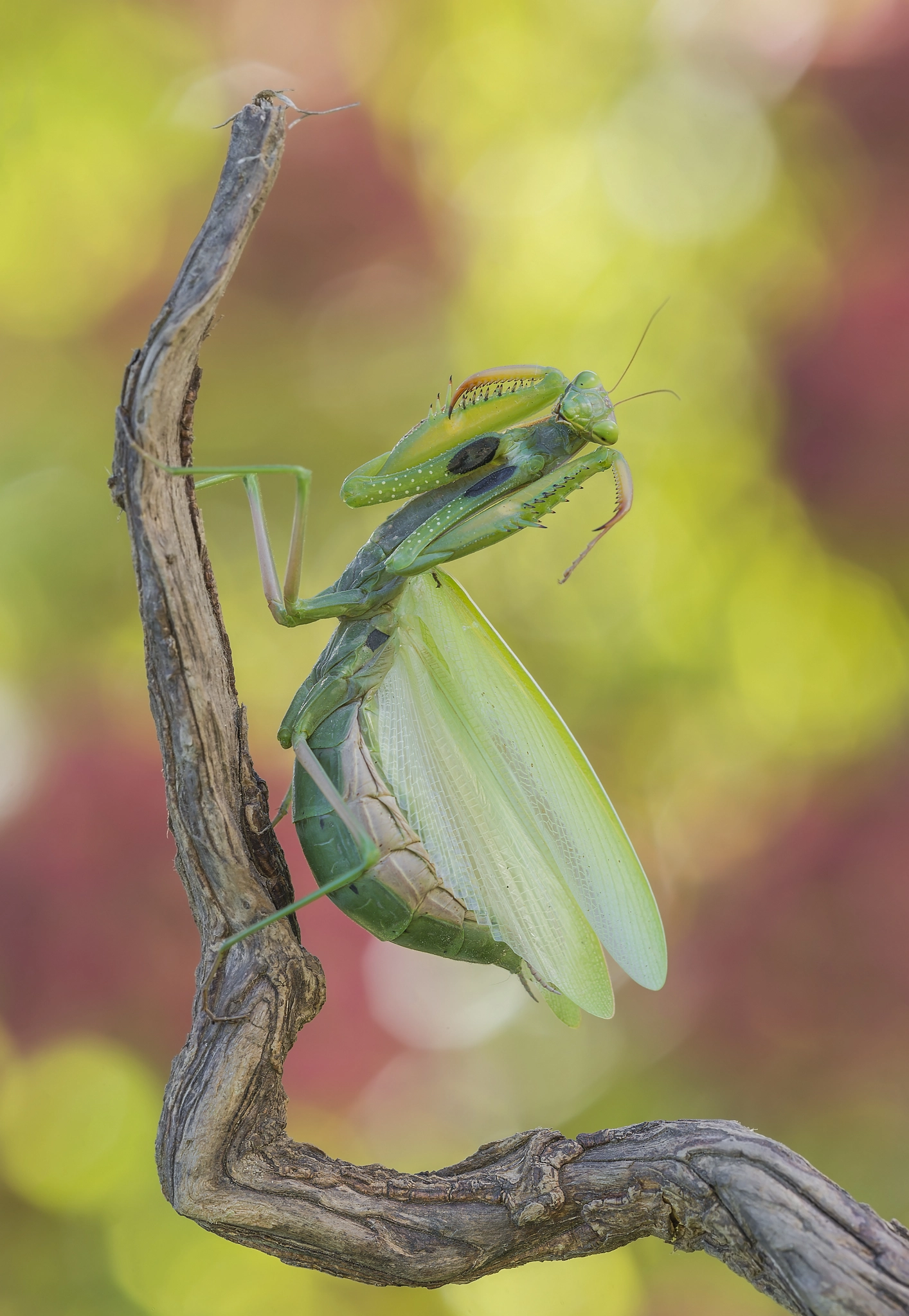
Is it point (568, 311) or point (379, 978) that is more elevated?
point (568, 311)

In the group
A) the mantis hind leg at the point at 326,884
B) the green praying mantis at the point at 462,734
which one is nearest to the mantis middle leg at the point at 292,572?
the green praying mantis at the point at 462,734

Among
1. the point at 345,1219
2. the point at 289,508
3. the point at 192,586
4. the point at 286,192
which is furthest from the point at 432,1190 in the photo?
the point at 286,192

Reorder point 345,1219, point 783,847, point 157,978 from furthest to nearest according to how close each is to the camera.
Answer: point 783,847, point 157,978, point 345,1219

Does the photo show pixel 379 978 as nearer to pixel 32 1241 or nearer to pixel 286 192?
pixel 32 1241

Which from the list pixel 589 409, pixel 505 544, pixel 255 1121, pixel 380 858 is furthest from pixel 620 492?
pixel 505 544

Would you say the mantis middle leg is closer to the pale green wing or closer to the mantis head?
the pale green wing

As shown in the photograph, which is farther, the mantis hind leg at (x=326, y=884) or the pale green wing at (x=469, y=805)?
the pale green wing at (x=469, y=805)

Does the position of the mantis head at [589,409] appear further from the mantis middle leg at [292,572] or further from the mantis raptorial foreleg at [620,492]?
the mantis middle leg at [292,572]
